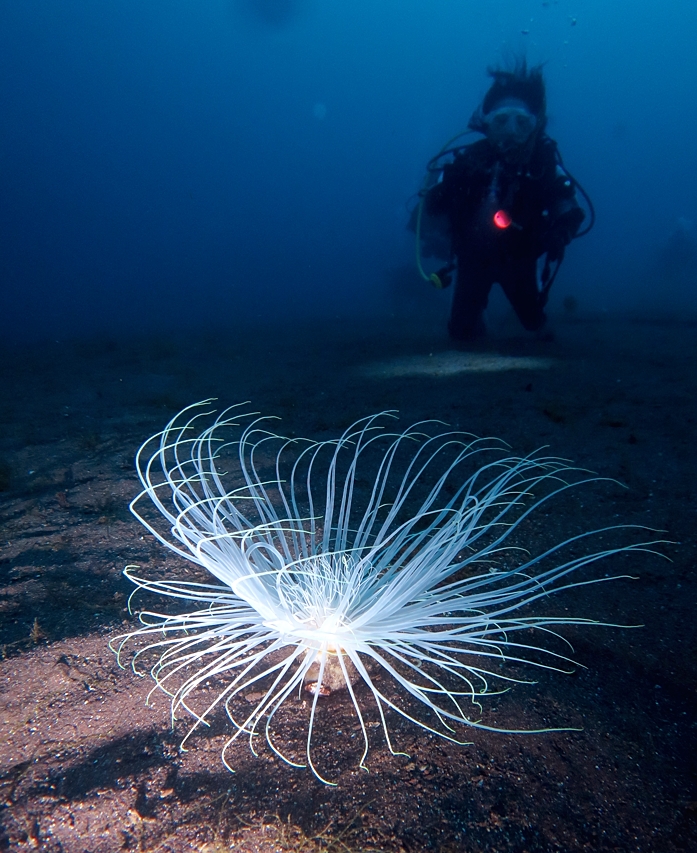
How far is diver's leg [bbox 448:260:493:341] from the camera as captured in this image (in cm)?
987

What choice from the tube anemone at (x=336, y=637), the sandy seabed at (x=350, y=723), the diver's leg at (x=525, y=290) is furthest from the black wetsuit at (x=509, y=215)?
the tube anemone at (x=336, y=637)

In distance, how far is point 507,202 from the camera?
28.6 ft

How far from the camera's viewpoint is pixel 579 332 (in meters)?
11.6

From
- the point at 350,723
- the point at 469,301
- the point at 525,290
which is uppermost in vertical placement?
the point at 525,290

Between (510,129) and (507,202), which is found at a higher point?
(510,129)

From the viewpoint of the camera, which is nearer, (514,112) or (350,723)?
(350,723)

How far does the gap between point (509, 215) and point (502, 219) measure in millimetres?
166

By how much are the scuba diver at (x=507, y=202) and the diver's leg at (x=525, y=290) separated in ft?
0.06

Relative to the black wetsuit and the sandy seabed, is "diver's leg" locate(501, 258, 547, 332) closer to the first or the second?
the black wetsuit

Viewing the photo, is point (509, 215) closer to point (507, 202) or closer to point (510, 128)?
point (507, 202)

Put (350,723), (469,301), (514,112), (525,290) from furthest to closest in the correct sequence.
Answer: (469,301)
(525,290)
(514,112)
(350,723)

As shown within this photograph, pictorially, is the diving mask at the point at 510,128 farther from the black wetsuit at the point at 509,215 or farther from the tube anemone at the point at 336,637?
the tube anemone at the point at 336,637

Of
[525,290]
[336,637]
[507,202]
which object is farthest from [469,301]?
[336,637]

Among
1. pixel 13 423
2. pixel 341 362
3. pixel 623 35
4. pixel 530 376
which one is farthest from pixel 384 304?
pixel 623 35
